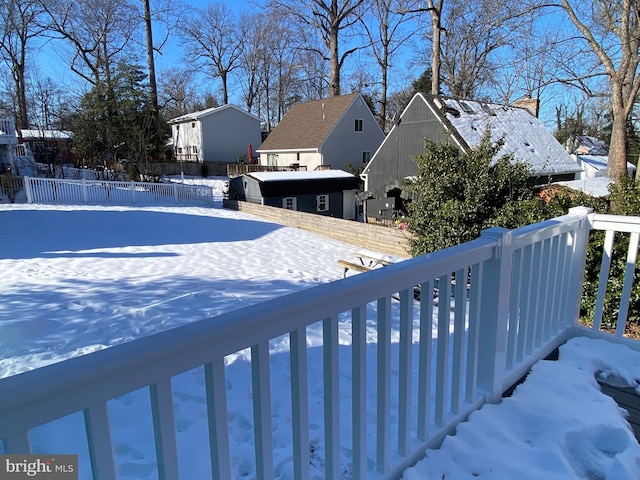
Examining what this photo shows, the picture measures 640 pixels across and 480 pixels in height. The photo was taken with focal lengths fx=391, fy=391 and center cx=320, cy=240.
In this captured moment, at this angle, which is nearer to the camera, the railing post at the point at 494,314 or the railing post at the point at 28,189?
the railing post at the point at 494,314

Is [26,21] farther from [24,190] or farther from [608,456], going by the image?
[608,456]

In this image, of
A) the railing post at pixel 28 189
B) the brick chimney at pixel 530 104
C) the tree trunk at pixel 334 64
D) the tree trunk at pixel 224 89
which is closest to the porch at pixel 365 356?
the railing post at pixel 28 189

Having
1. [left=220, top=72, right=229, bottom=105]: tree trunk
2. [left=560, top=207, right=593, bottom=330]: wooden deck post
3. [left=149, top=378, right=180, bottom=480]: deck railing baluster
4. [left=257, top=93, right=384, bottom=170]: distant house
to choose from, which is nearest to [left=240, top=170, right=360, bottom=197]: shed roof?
[left=257, top=93, right=384, bottom=170]: distant house

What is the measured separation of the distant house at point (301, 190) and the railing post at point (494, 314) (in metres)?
14.6

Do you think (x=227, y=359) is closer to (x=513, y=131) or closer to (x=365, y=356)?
(x=365, y=356)

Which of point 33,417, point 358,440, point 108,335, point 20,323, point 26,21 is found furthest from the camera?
point 26,21

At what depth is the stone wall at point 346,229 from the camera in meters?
10.4

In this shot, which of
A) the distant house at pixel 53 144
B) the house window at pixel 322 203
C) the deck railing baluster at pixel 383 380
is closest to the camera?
the deck railing baluster at pixel 383 380

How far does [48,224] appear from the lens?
10.8 meters

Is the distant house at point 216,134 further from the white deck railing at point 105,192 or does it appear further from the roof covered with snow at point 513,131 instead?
the roof covered with snow at point 513,131

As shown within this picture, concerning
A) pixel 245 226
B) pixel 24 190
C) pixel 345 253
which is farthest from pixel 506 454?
pixel 24 190

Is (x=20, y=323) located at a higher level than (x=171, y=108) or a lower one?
lower

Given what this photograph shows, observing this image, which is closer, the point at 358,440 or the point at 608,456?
the point at 358,440

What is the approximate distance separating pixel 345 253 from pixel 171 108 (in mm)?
34368
